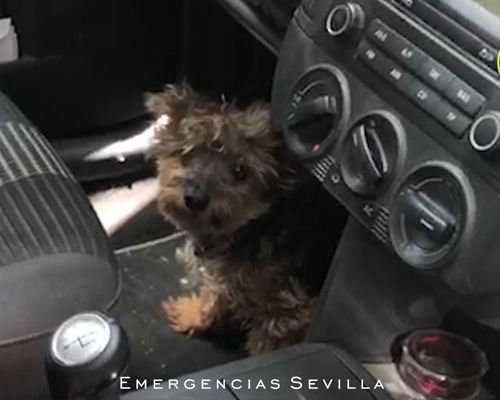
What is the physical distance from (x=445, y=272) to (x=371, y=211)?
0.09 m

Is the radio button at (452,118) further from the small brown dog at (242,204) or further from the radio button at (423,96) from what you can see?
the small brown dog at (242,204)

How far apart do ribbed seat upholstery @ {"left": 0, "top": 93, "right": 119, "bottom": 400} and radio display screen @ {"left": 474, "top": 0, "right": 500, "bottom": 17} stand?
0.46m

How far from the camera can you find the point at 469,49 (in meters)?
0.69

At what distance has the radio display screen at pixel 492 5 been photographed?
2.30 feet

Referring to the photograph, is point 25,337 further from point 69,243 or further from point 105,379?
point 105,379

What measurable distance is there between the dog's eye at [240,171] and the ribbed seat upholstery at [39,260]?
242 millimetres

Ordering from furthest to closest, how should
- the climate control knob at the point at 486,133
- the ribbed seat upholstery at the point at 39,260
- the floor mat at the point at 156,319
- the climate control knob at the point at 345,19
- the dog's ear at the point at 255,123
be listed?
1. the floor mat at the point at 156,319
2. the dog's ear at the point at 255,123
3. the ribbed seat upholstery at the point at 39,260
4. the climate control knob at the point at 345,19
5. the climate control knob at the point at 486,133

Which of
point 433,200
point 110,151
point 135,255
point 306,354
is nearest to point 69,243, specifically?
point 306,354

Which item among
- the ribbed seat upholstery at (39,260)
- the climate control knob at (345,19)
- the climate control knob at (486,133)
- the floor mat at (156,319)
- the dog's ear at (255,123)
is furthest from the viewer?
the floor mat at (156,319)

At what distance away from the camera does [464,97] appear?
68 cm

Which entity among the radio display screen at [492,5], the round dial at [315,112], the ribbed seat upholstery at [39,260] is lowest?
the ribbed seat upholstery at [39,260]

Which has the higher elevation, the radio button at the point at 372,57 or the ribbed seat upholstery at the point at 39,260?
the radio button at the point at 372,57

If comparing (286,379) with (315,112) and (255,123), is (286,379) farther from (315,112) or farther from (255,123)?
(255,123)

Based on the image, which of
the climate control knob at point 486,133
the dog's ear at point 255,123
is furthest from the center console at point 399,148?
the dog's ear at point 255,123
